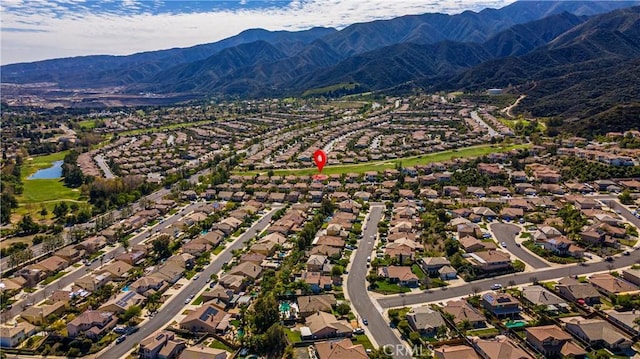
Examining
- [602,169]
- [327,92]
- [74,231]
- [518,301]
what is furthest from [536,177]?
[327,92]

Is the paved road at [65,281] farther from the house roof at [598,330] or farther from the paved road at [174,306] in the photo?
the house roof at [598,330]

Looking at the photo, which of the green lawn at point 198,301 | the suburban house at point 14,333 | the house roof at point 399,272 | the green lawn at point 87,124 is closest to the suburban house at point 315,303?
the house roof at point 399,272

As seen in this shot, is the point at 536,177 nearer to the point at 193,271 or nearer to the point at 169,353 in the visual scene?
the point at 193,271

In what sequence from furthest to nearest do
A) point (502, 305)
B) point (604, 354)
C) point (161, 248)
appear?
point (161, 248)
point (502, 305)
point (604, 354)

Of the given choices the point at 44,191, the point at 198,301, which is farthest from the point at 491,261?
the point at 44,191

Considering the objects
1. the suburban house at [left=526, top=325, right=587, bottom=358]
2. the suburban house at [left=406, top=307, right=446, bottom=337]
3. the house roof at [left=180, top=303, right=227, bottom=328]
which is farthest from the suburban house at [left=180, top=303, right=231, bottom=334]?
the suburban house at [left=526, top=325, right=587, bottom=358]

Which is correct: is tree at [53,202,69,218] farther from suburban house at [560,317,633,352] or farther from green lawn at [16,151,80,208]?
suburban house at [560,317,633,352]

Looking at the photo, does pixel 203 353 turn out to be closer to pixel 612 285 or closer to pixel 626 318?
pixel 626 318
